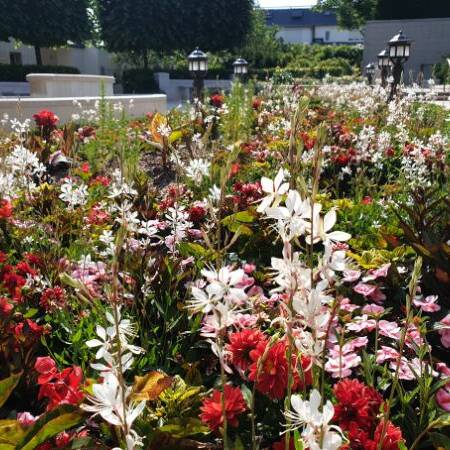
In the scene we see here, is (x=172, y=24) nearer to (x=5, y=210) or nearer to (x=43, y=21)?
(x=43, y=21)

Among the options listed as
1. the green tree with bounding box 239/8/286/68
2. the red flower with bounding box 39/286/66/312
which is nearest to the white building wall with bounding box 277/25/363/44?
the green tree with bounding box 239/8/286/68

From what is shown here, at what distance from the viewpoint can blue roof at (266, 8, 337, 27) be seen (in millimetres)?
65438

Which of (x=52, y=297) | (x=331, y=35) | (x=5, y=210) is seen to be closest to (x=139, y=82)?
(x=5, y=210)

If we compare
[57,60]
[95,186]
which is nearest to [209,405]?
[95,186]

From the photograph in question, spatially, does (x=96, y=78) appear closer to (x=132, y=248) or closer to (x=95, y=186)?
(x=95, y=186)

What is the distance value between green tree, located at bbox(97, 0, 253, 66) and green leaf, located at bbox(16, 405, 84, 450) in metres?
29.3

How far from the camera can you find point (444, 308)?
1.83 m

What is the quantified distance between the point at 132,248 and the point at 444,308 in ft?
3.80

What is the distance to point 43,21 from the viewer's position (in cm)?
2583

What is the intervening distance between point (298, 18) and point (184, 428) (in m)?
69.9

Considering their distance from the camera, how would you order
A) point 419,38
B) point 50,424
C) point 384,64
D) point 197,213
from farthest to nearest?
point 419,38 < point 384,64 < point 197,213 < point 50,424

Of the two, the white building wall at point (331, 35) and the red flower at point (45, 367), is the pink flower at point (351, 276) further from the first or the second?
the white building wall at point (331, 35)

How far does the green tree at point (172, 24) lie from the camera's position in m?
28.2

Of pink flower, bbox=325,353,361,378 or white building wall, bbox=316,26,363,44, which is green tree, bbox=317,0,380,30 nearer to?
white building wall, bbox=316,26,363,44
